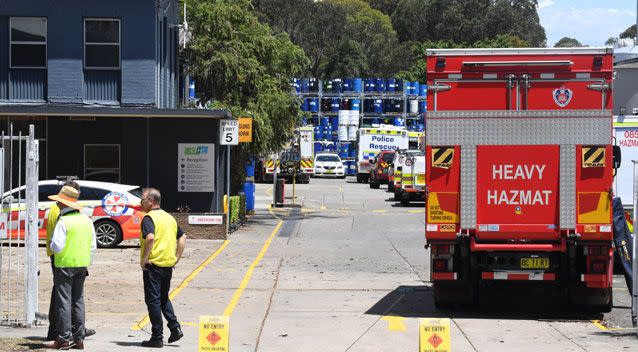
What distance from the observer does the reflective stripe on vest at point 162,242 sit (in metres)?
12.7

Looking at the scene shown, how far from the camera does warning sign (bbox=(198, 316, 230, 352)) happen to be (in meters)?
11.2

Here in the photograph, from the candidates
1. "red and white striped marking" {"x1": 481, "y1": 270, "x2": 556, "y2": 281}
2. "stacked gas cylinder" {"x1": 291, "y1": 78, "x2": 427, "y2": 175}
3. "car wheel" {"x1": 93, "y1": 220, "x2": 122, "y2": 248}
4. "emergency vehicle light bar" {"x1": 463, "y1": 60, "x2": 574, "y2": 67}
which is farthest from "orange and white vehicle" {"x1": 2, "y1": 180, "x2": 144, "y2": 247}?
"stacked gas cylinder" {"x1": 291, "y1": 78, "x2": 427, "y2": 175}

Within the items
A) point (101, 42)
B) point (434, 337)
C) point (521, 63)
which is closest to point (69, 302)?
point (434, 337)

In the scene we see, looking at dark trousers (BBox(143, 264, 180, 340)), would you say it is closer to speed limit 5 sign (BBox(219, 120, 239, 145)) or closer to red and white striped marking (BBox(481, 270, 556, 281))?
red and white striped marking (BBox(481, 270, 556, 281))

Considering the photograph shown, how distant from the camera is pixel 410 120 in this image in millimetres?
73250

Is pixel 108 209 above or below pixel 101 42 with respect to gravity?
below

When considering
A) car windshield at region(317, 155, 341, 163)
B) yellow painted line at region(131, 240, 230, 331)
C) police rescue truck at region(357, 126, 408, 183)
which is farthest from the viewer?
car windshield at region(317, 155, 341, 163)

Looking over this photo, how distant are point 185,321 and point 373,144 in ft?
162

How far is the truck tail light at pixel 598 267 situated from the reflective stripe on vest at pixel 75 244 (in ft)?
21.9

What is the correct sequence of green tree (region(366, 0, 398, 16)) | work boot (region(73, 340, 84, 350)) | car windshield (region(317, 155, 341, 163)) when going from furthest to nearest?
green tree (region(366, 0, 398, 16))
car windshield (region(317, 155, 341, 163))
work boot (region(73, 340, 84, 350))

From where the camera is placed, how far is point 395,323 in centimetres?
1498

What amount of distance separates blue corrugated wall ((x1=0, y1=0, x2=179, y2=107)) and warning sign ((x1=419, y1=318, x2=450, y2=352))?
22.7 meters

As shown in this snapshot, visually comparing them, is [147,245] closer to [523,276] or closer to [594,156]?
[523,276]

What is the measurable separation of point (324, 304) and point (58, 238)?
5484mm
